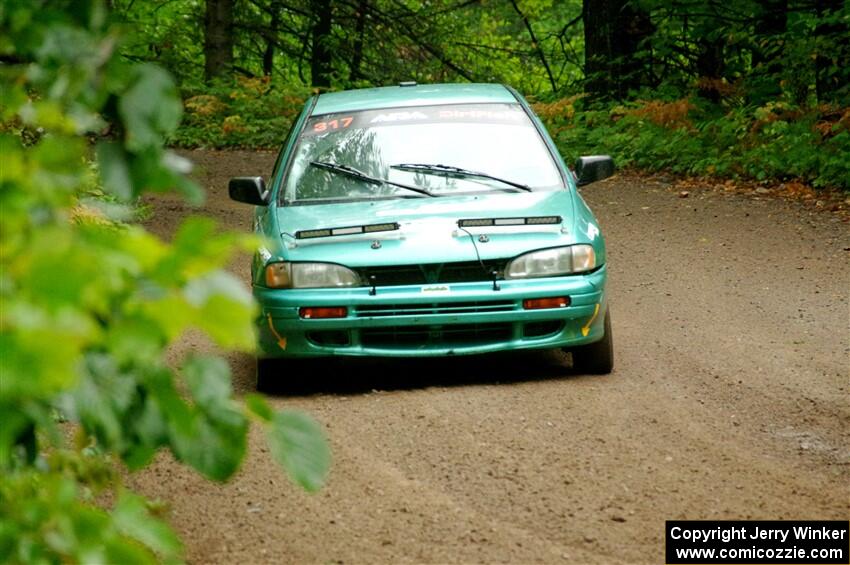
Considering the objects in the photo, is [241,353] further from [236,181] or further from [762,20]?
[762,20]

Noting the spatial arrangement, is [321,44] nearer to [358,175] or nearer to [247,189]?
[358,175]

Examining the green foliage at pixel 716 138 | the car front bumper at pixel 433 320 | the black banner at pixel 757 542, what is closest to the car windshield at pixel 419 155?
the car front bumper at pixel 433 320

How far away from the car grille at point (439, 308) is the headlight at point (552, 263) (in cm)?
17

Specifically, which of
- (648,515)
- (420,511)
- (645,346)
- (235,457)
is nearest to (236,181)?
(645,346)

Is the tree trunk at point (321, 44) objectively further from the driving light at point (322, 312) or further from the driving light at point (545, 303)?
the driving light at point (545, 303)

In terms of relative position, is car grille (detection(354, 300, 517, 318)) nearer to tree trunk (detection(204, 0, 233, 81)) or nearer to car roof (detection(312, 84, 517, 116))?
car roof (detection(312, 84, 517, 116))

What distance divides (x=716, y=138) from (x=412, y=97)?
9604mm

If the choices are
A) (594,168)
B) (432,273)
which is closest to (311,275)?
(432,273)

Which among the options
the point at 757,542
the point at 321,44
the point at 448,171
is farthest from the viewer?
the point at 321,44

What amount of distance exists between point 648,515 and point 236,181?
3.90m

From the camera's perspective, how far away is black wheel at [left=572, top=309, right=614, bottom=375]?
7219 millimetres

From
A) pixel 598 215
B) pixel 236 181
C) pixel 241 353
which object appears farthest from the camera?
pixel 598 215

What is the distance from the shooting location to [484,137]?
8.18m

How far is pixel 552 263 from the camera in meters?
6.94
